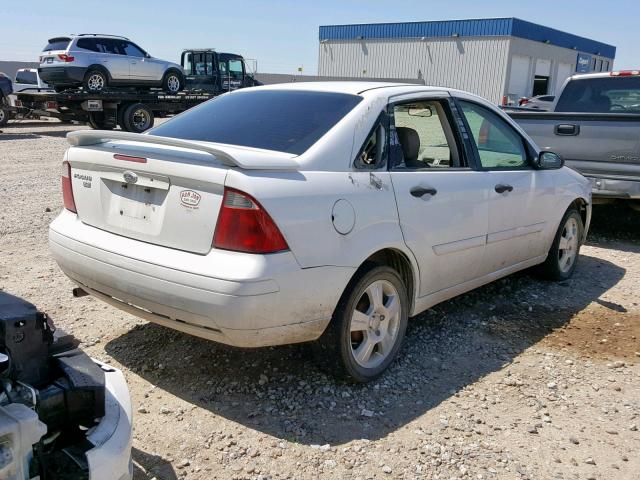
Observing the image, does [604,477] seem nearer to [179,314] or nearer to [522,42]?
[179,314]

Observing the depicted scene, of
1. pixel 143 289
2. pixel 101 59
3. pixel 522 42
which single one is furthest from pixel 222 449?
pixel 522 42

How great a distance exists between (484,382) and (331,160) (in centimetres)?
166

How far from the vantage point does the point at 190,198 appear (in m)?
3.10

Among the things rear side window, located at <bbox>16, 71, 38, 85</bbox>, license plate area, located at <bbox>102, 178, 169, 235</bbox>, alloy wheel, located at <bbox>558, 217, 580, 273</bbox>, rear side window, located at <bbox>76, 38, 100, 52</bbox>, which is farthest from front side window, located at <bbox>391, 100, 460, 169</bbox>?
rear side window, located at <bbox>16, 71, 38, 85</bbox>

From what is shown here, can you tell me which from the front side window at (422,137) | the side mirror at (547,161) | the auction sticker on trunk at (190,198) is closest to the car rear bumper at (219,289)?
the auction sticker on trunk at (190,198)

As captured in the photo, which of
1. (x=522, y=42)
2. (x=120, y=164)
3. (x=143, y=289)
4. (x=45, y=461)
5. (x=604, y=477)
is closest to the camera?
(x=45, y=461)

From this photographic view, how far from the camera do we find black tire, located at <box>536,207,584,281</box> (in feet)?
18.3

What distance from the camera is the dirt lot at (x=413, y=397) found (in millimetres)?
2980

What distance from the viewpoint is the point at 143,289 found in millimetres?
3178

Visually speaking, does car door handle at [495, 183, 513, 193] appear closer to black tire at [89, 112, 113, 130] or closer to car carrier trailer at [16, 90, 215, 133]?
car carrier trailer at [16, 90, 215, 133]

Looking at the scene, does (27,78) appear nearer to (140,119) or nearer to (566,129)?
(140,119)

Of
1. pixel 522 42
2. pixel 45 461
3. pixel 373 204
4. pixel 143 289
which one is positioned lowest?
pixel 45 461

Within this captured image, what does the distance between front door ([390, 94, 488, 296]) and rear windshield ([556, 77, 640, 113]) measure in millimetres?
4984

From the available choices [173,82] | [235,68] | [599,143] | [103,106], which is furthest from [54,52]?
[599,143]
